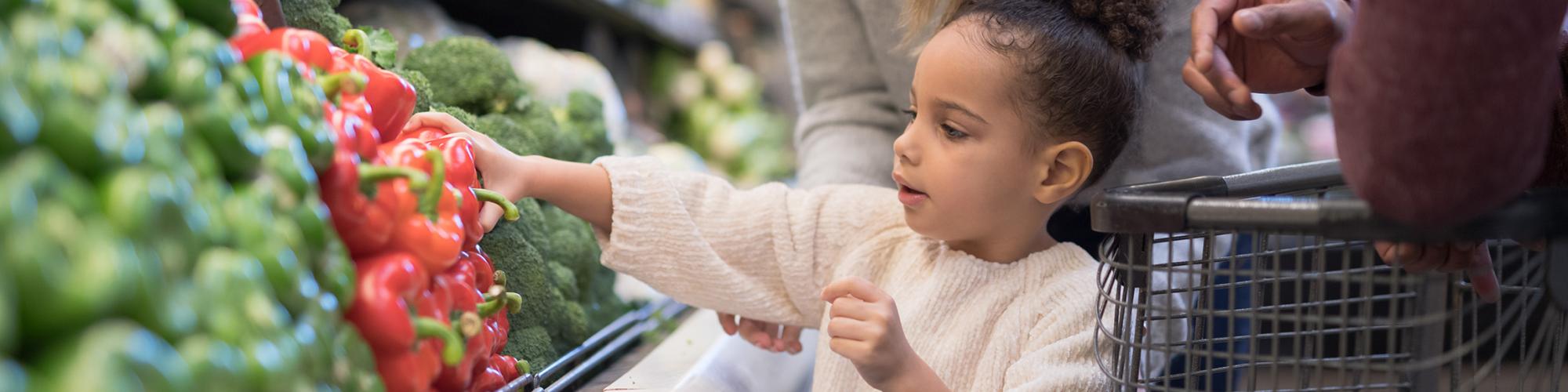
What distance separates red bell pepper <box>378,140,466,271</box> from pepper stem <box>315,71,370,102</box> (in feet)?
0.15

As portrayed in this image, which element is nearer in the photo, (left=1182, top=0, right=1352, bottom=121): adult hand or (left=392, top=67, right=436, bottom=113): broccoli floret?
(left=1182, top=0, right=1352, bottom=121): adult hand

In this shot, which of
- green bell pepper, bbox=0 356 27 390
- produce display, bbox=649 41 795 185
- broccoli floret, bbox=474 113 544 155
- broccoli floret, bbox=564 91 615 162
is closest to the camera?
green bell pepper, bbox=0 356 27 390

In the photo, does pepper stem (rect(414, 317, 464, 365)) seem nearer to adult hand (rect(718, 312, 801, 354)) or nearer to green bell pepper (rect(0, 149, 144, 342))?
green bell pepper (rect(0, 149, 144, 342))

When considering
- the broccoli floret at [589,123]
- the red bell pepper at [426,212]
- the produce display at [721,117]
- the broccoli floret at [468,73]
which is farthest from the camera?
the produce display at [721,117]

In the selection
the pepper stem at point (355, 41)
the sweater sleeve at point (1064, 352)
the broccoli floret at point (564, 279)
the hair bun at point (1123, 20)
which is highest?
the hair bun at point (1123, 20)

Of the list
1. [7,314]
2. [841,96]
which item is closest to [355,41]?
[7,314]

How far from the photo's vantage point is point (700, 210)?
128cm

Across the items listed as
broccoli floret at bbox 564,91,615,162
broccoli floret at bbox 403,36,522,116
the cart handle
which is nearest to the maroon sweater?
the cart handle

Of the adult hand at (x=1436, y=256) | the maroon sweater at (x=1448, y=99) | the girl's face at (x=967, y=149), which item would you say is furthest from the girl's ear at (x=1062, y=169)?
the maroon sweater at (x=1448, y=99)

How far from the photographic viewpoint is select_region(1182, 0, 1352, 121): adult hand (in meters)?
0.96

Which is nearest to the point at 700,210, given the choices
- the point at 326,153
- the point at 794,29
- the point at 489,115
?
the point at 489,115

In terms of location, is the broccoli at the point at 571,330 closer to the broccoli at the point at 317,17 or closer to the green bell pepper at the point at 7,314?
the broccoli at the point at 317,17

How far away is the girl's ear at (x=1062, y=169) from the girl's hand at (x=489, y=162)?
51cm

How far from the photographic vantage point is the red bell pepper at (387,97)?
2.70 ft
